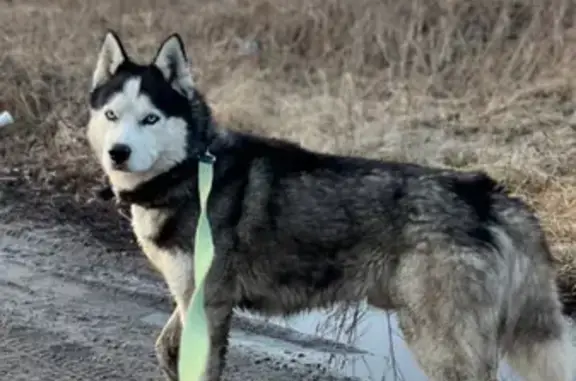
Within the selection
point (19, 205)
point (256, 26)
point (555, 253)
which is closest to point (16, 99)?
point (19, 205)

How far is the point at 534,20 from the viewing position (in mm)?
10984

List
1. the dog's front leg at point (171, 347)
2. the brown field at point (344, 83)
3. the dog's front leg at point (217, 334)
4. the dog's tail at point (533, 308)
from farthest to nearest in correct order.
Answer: the brown field at point (344, 83), the dog's front leg at point (171, 347), the dog's front leg at point (217, 334), the dog's tail at point (533, 308)

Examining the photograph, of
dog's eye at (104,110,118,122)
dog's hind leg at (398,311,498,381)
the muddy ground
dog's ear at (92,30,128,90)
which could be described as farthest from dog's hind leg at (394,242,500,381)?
dog's ear at (92,30,128,90)

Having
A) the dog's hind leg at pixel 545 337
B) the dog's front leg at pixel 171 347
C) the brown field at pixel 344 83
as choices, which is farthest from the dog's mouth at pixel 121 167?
the brown field at pixel 344 83

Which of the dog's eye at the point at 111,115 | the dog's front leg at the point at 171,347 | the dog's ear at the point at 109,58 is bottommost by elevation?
the dog's front leg at the point at 171,347

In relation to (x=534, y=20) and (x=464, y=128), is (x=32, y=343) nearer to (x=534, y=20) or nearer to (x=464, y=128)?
(x=464, y=128)

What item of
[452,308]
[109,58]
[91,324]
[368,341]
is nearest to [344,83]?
[368,341]

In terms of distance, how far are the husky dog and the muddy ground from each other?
0.83m

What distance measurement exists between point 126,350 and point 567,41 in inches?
229

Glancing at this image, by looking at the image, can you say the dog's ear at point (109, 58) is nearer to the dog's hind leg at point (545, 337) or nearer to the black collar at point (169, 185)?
the black collar at point (169, 185)

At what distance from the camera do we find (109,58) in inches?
212

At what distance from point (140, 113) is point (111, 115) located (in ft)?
0.45

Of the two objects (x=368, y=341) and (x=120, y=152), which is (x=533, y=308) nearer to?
(x=368, y=341)

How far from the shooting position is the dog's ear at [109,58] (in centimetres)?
533
